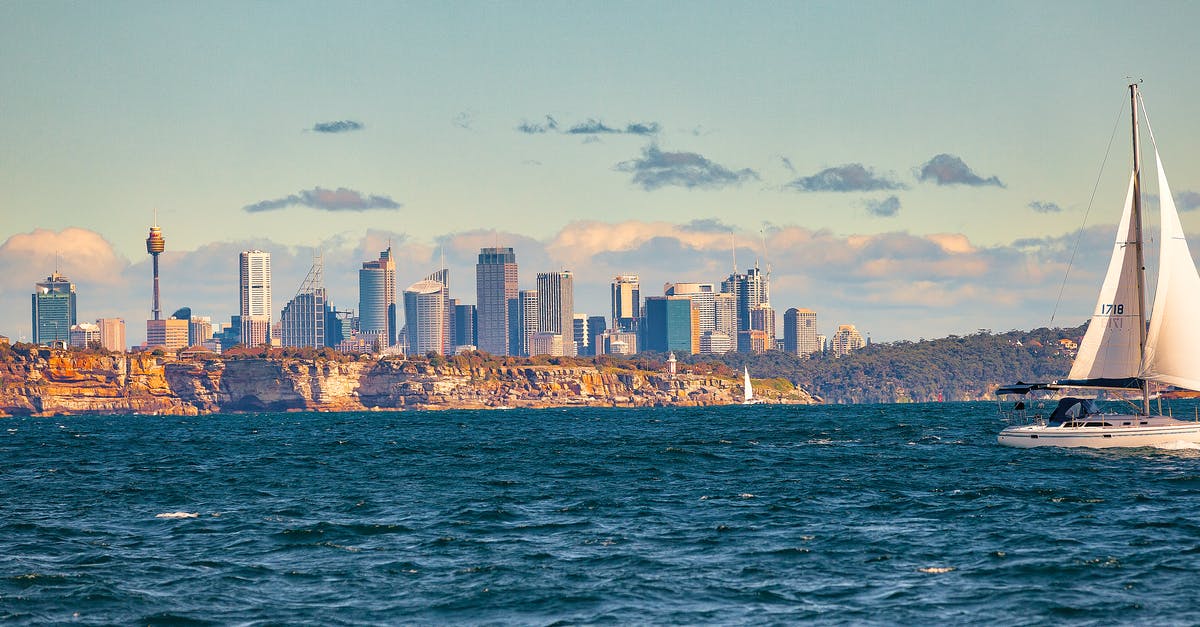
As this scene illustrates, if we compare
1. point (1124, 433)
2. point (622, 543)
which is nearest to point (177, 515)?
point (622, 543)

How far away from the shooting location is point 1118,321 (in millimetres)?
71062

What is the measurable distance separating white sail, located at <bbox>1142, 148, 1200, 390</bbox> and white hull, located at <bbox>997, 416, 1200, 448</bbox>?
233cm

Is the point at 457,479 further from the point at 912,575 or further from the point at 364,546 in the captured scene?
the point at 912,575

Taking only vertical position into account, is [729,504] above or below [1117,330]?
below

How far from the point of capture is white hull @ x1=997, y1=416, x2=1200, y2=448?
225 feet

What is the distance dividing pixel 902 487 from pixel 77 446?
81131 mm

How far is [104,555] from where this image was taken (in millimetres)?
38125

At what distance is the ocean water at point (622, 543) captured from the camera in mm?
29844

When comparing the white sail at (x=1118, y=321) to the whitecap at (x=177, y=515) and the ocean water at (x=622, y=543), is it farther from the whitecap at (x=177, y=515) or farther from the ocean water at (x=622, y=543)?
the whitecap at (x=177, y=515)

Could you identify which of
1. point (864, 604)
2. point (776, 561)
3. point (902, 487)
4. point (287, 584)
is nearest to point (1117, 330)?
point (902, 487)

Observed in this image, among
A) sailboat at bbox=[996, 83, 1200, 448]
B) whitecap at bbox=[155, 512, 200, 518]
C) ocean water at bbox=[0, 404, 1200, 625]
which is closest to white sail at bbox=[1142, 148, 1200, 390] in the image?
sailboat at bbox=[996, 83, 1200, 448]

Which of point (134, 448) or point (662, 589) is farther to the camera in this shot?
point (134, 448)

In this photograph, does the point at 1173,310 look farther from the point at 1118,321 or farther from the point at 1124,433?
the point at 1124,433

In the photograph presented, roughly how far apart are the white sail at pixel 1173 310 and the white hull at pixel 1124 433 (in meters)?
2.33
